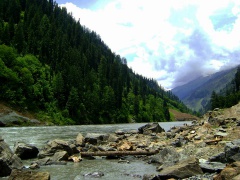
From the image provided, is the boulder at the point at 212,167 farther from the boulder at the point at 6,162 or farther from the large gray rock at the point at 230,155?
the boulder at the point at 6,162

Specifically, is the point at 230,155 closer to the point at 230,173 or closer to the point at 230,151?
the point at 230,151

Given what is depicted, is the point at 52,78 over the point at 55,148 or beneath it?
over

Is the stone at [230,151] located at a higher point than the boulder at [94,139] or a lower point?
higher

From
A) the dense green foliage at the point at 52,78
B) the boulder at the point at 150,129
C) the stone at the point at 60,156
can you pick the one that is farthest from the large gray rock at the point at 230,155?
the dense green foliage at the point at 52,78

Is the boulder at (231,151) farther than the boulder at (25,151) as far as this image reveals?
No

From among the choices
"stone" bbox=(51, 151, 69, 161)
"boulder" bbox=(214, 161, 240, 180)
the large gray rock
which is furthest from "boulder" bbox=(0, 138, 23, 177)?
the large gray rock

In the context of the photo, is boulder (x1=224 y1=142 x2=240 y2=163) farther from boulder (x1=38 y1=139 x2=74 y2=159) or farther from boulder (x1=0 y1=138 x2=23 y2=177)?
boulder (x1=38 y1=139 x2=74 y2=159)

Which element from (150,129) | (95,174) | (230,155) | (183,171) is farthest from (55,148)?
(150,129)

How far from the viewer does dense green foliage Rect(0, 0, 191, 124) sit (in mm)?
103938

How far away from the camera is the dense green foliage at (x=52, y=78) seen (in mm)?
103938

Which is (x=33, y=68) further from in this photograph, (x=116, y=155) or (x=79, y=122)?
(x=116, y=155)

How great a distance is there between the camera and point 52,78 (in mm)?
127062

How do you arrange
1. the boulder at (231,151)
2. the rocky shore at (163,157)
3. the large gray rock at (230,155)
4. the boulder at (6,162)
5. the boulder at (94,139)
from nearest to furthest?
the rocky shore at (163,157)
the large gray rock at (230,155)
the boulder at (231,151)
the boulder at (6,162)
the boulder at (94,139)

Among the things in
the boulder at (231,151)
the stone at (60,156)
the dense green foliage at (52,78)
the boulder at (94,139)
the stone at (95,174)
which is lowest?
the stone at (95,174)
